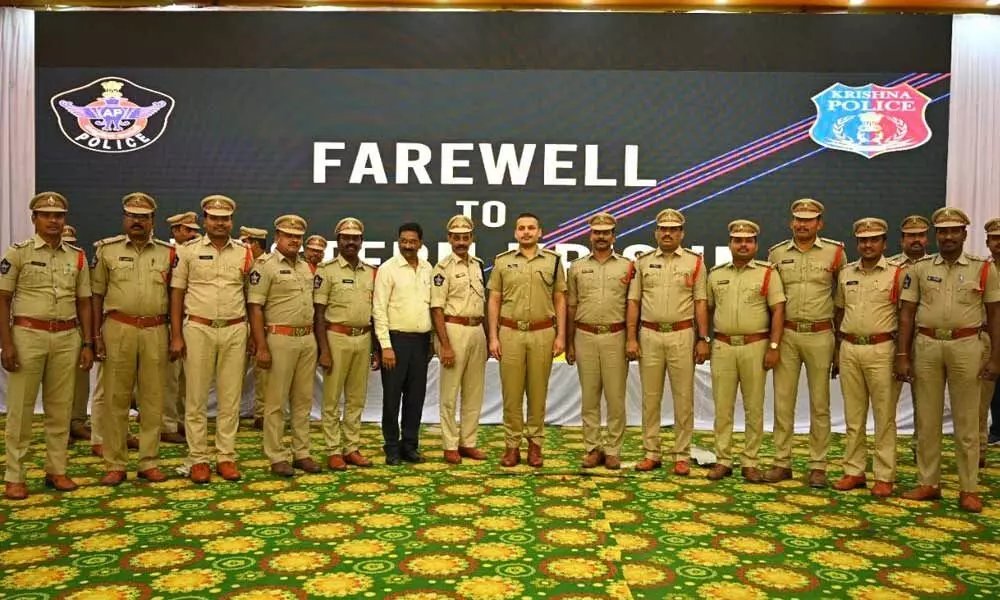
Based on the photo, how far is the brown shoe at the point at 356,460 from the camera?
5007 mm

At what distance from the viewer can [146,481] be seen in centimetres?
450

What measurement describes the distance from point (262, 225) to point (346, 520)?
13.2 feet

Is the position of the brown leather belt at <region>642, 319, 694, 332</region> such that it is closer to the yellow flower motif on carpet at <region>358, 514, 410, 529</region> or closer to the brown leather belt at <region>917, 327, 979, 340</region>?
the brown leather belt at <region>917, 327, 979, 340</region>

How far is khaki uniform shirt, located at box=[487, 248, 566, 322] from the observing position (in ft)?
16.7

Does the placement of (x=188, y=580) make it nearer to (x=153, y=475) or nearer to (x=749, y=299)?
(x=153, y=475)

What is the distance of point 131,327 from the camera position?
4.44 m

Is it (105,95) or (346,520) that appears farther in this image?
(105,95)

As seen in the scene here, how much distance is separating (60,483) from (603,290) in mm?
3396

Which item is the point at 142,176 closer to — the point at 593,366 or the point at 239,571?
the point at 593,366

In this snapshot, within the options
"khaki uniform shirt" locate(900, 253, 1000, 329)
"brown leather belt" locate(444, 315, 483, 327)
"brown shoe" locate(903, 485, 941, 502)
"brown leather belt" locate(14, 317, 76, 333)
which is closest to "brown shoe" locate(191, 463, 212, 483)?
"brown leather belt" locate(14, 317, 76, 333)

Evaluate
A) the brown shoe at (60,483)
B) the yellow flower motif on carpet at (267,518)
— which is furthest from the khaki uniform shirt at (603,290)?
the brown shoe at (60,483)

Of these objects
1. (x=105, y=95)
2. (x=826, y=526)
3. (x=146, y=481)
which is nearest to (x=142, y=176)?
(x=105, y=95)

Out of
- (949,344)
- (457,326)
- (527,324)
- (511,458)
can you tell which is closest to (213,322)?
(457,326)

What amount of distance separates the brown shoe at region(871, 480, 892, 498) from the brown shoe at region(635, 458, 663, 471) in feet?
4.17
